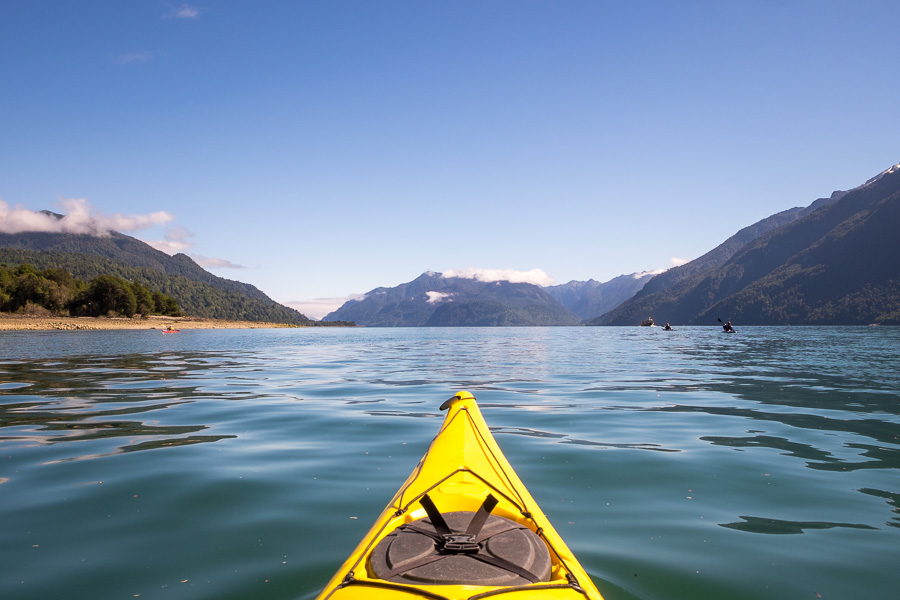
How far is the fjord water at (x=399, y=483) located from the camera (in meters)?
4.62

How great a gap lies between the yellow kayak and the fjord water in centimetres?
101

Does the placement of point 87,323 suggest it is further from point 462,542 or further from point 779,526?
point 779,526

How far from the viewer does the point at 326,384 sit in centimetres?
1878

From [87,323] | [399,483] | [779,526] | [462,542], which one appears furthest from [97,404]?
[87,323]

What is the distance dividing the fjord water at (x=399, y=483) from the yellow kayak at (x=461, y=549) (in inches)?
39.9

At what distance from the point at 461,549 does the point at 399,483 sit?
3.91 m

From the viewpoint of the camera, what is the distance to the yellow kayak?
3.03m

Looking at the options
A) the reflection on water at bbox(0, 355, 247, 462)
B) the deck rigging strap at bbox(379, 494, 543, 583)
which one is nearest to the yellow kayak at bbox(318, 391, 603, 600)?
the deck rigging strap at bbox(379, 494, 543, 583)

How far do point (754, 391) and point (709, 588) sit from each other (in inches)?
544

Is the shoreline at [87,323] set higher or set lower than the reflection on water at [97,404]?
higher

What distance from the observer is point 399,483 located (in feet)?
23.5

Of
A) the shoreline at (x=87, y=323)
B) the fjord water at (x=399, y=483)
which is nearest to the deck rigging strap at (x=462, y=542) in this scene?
the fjord water at (x=399, y=483)

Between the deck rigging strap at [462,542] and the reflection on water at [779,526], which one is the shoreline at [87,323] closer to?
the deck rigging strap at [462,542]

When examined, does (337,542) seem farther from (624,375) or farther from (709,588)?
(624,375)
